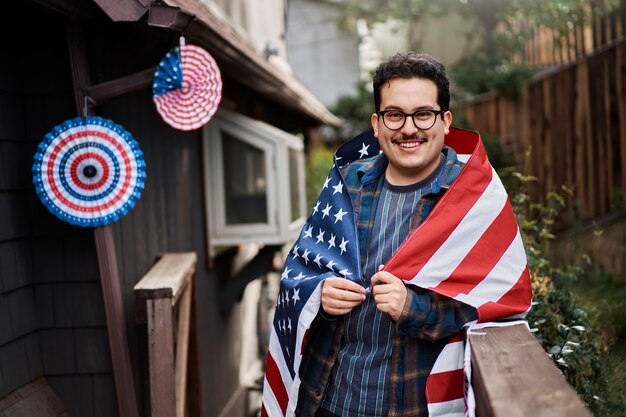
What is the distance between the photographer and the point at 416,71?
231 cm

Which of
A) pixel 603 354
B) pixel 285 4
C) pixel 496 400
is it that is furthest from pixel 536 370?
pixel 285 4

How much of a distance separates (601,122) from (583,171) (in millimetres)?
546

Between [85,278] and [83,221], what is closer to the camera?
[83,221]

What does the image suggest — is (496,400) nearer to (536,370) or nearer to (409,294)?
(536,370)

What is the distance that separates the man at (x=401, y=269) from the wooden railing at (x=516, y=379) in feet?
0.37

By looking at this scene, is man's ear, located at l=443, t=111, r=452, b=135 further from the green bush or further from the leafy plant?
the green bush

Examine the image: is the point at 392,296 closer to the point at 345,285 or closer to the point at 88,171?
the point at 345,285

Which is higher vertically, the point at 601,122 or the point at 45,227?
the point at 601,122

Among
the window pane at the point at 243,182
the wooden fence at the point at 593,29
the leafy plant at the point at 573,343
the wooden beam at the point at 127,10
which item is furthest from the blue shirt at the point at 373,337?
the wooden fence at the point at 593,29

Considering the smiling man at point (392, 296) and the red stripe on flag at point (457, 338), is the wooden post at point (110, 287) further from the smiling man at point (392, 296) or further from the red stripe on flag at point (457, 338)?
the red stripe on flag at point (457, 338)

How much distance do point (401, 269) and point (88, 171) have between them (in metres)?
1.59

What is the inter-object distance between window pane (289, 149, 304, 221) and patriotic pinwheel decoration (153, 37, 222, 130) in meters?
3.12

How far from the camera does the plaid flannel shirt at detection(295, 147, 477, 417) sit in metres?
2.20

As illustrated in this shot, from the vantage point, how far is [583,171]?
8.32 m
